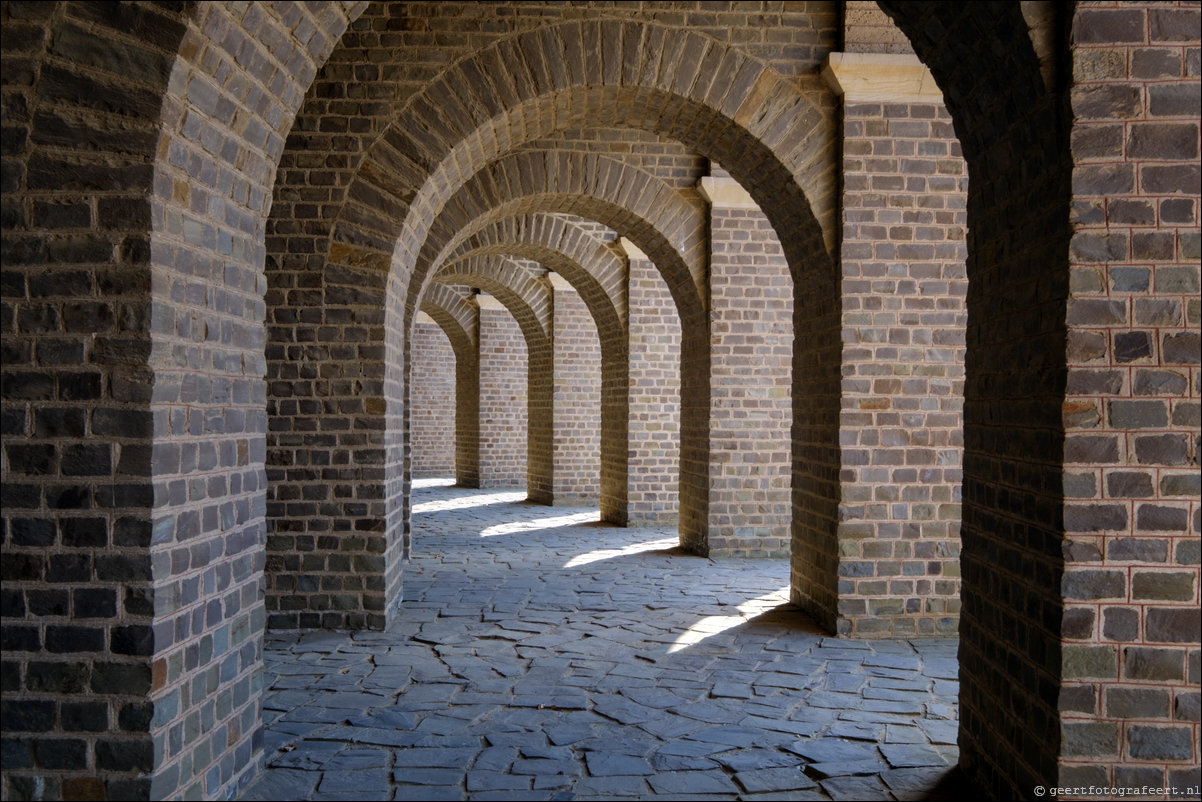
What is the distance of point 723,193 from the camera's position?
9633mm

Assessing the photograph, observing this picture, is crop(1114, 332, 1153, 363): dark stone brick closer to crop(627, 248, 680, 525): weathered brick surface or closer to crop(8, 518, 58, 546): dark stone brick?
crop(8, 518, 58, 546): dark stone brick

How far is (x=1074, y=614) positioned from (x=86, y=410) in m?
3.09

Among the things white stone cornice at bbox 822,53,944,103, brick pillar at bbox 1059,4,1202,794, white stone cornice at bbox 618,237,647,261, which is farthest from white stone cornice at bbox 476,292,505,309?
brick pillar at bbox 1059,4,1202,794

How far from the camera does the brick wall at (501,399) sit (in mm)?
18484

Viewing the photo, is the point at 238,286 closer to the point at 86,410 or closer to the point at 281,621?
the point at 86,410

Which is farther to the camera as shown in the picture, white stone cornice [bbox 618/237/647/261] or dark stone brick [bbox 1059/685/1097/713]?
white stone cornice [bbox 618/237/647/261]

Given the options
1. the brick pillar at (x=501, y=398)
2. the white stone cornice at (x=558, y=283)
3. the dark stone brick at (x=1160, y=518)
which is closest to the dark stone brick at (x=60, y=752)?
the dark stone brick at (x=1160, y=518)

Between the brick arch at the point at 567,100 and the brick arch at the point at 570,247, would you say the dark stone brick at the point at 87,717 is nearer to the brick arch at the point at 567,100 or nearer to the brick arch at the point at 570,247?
the brick arch at the point at 567,100

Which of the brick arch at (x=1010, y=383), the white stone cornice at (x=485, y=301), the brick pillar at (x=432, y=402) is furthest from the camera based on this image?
the brick pillar at (x=432, y=402)

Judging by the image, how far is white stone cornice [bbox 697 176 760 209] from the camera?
9586 mm

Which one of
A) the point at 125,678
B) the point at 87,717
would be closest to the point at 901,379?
the point at 125,678

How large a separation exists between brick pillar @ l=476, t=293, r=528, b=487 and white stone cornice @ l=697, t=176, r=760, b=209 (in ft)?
30.2

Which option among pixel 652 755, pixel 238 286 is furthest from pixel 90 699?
pixel 652 755

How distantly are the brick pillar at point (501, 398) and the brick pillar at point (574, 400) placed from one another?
350 centimetres
